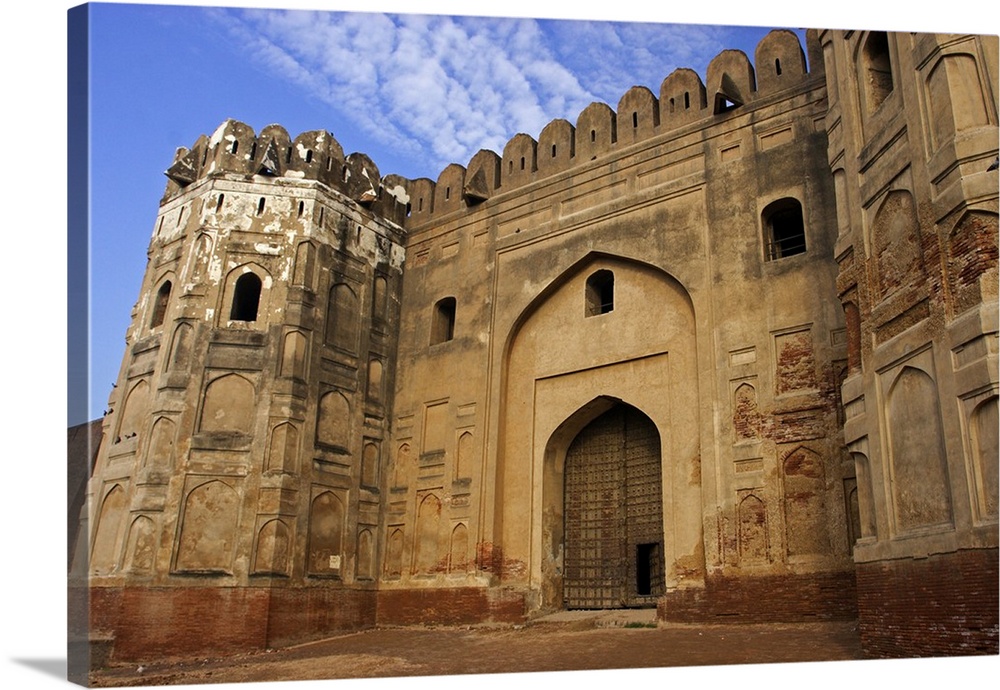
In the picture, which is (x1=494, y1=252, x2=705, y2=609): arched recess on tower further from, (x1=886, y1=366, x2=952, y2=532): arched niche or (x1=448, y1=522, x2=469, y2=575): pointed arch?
(x1=886, y1=366, x2=952, y2=532): arched niche

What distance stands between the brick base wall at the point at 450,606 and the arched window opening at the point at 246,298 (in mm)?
4309

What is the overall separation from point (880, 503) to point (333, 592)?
23.2 ft

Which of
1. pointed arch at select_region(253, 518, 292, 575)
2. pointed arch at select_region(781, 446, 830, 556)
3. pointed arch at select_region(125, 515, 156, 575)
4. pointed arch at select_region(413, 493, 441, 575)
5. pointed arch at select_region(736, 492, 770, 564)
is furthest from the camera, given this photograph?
pointed arch at select_region(413, 493, 441, 575)

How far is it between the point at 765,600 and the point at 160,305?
28.1 feet

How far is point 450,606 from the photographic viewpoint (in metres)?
11.0

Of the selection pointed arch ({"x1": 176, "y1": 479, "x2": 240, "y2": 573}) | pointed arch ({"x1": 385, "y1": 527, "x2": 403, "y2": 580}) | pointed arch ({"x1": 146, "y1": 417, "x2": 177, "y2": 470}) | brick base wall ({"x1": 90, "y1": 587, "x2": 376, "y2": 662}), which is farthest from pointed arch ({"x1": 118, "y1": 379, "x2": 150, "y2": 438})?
pointed arch ({"x1": 385, "y1": 527, "x2": 403, "y2": 580})

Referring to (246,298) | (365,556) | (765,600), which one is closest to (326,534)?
(365,556)

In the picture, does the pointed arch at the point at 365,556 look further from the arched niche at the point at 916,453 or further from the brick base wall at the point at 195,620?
the arched niche at the point at 916,453

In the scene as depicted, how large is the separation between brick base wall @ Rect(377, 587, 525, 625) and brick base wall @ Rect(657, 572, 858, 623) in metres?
2.14

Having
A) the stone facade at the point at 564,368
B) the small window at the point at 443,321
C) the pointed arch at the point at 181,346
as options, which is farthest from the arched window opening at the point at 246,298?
the small window at the point at 443,321

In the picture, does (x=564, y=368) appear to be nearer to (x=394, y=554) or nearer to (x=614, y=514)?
(x=614, y=514)

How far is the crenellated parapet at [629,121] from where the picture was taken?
10492 millimetres

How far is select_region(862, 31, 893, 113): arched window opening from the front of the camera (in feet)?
24.7

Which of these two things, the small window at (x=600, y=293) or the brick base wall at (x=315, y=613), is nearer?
the brick base wall at (x=315, y=613)
